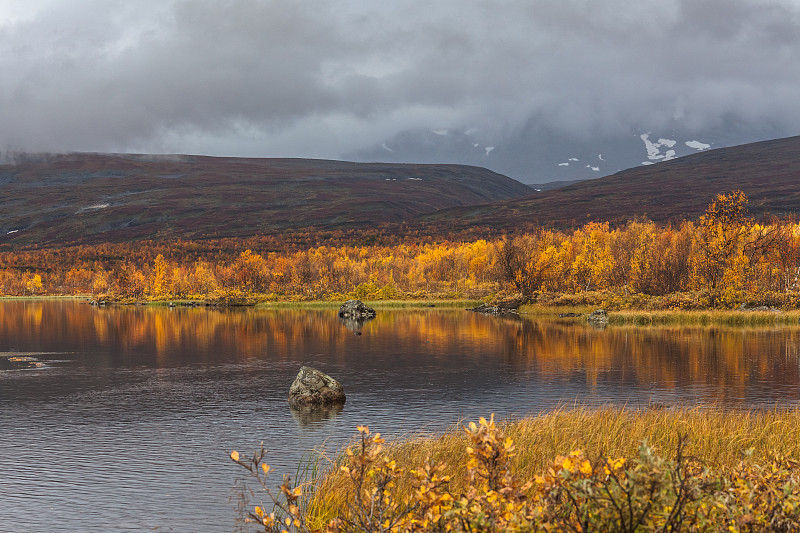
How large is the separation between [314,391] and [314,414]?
2201 millimetres

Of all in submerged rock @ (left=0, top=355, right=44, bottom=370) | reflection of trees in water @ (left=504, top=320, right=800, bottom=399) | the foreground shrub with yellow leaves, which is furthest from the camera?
submerged rock @ (left=0, top=355, right=44, bottom=370)

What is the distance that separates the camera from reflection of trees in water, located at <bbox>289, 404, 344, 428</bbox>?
25172 millimetres

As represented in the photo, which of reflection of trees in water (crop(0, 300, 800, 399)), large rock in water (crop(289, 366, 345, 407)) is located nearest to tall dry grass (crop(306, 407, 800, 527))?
large rock in water (crop(289, 366, 345, 407))

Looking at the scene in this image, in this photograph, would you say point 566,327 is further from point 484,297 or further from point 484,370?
point 484,297

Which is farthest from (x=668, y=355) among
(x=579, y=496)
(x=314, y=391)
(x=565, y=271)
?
(x=565, y=271)

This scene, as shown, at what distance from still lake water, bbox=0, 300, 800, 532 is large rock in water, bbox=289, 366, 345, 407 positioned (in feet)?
2.65

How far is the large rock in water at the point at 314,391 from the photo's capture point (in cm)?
2875

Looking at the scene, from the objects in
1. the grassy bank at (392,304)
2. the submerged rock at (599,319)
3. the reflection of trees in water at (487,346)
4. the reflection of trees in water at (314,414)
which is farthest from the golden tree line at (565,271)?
the reflection of trees in water at (314,414)

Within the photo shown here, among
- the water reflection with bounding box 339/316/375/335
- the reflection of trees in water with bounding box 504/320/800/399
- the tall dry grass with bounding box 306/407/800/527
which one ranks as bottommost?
the water reflection with bounding box 339/316/375/335

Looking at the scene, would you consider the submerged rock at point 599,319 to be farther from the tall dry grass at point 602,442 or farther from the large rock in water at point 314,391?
the tall dry grass at point 602,442

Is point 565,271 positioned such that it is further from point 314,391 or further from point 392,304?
point 314,391

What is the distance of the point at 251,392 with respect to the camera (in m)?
32.4

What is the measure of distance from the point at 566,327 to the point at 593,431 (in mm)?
48056

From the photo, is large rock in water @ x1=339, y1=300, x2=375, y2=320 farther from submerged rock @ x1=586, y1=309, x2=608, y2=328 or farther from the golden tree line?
submerged rock @ x1=586, y1=309, x2=608, y2=328
